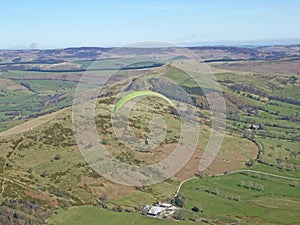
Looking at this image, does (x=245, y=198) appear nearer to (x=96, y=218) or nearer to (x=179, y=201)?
(x=179, y=201)

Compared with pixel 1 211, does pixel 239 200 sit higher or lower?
lower

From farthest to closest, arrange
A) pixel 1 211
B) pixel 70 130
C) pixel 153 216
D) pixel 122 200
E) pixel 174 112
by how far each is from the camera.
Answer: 1. pixel 174 112
2. pixel 70 130
3. pixel 122 200
4. pixel 153 216
5. pixel 1 211

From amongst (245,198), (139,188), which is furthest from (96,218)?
(245,198)

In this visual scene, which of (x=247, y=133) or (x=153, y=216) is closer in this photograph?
(x=153, y=216)

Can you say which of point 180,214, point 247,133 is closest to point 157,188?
point 180,214

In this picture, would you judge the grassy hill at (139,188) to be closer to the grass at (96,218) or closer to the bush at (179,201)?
the grass at (96,218)

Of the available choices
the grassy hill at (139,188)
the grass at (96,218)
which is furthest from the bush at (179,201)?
the grass at (96,218)

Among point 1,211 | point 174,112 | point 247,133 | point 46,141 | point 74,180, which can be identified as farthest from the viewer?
point 174,112

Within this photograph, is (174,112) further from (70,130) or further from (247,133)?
(70,130)
